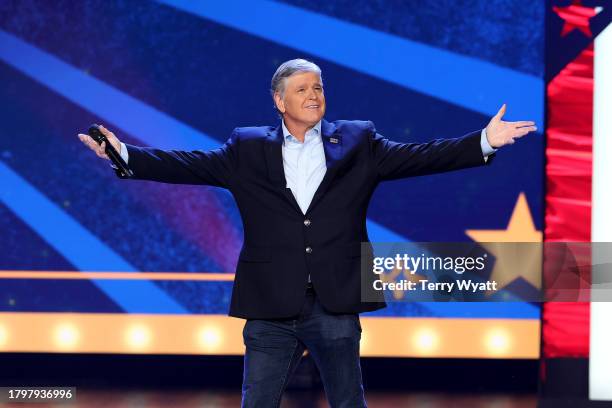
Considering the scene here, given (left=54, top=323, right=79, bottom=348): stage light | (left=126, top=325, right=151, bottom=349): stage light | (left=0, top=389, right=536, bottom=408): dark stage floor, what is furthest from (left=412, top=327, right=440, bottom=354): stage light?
(left=54, top=323, right=79, bottom=348): stage light

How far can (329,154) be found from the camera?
281 cm

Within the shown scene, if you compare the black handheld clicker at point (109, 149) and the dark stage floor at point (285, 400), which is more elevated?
the black handheld clicker at point (109, 149)

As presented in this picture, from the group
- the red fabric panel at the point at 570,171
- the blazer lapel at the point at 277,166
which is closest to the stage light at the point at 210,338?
the red fabric panel at the point at 570,171

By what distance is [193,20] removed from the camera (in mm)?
5195

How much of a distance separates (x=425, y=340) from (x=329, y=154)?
2.59 meters

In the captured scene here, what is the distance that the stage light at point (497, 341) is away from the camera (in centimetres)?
512

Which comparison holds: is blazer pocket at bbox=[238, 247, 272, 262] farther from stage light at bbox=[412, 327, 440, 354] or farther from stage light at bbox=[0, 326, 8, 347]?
stage light at bbox=[0, 326, 8, 347]

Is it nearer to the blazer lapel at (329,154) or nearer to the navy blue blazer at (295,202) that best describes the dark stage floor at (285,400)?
the navy blue blazer at (295,202)

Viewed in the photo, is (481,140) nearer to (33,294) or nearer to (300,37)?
(300,37)

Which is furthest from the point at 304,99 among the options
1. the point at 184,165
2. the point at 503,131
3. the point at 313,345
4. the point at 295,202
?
the point at 313,345

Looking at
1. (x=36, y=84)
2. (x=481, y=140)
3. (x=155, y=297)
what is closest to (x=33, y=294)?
(x=155, y=297)

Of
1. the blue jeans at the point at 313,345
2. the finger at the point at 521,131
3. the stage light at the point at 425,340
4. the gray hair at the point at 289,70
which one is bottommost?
the blue jeans at the point at 313,345

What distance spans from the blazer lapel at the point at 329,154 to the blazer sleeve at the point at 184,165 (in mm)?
291

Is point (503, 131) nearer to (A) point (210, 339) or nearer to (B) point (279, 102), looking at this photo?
(B) point (279, 102)
